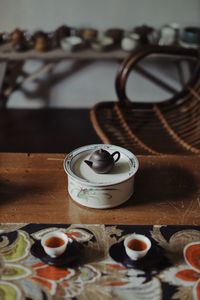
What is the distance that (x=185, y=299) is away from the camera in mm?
1026

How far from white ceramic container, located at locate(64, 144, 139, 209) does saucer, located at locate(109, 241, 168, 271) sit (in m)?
0.16

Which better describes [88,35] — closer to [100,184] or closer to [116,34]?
[116,34]

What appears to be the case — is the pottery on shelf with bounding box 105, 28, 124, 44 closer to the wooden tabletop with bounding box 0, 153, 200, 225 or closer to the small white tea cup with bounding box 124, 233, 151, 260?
the wooden tabletop with bounding box 0, 153, 200, 225

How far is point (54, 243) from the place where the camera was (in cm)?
115

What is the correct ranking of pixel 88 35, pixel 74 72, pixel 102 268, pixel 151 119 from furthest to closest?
1. pixel 74 72
2. pixel 88 35
3. pixel 151 119
4. pixel 102 268

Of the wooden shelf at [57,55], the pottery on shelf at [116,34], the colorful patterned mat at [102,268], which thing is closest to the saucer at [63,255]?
the colorful patterned mat at [102,268]

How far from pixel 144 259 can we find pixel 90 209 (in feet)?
0.78

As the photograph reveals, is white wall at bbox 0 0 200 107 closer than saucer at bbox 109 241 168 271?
No

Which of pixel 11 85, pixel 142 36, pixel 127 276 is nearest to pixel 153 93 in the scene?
pixel 142 36

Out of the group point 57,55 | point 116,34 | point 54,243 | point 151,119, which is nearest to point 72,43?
point 57,55

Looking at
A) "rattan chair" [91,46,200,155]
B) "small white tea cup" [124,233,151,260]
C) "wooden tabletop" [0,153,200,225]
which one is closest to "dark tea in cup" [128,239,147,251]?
"small white tea cup" [124,233,151,260]

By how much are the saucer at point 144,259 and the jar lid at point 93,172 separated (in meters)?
0.19

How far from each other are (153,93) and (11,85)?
91cm

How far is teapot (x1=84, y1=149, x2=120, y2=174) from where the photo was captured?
50.9 inches
